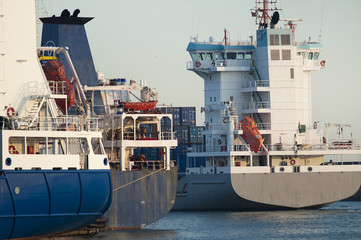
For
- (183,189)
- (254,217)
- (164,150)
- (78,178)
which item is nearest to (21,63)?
(78,178)

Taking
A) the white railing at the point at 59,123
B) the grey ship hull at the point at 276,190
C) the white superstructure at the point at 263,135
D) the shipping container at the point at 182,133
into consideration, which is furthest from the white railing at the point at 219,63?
the white railing at the point at 59,123

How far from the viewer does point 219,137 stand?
60812mm

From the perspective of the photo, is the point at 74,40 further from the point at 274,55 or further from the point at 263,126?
the point at 263,126

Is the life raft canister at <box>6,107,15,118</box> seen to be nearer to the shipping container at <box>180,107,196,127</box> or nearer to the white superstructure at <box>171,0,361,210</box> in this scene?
the white superstructure at <box>171,0,361,210</box>

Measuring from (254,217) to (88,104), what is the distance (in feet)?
40.5

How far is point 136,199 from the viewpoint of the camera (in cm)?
4253

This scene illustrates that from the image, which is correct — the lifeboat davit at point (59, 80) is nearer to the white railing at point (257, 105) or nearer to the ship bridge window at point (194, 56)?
the ship bridge window at point (194, 56)

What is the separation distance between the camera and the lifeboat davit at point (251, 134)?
57.8 m

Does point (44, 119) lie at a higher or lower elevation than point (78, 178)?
higher

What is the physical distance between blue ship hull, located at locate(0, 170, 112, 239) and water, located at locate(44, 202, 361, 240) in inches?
102

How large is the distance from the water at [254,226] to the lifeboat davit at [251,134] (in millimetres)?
4328

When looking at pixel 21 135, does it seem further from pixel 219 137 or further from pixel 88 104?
pixel 219 137

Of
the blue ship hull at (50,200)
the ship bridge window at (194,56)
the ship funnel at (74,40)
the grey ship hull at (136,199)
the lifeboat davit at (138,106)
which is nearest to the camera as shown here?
the blue ship hull at (50,200)

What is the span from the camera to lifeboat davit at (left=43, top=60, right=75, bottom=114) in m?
43.8
